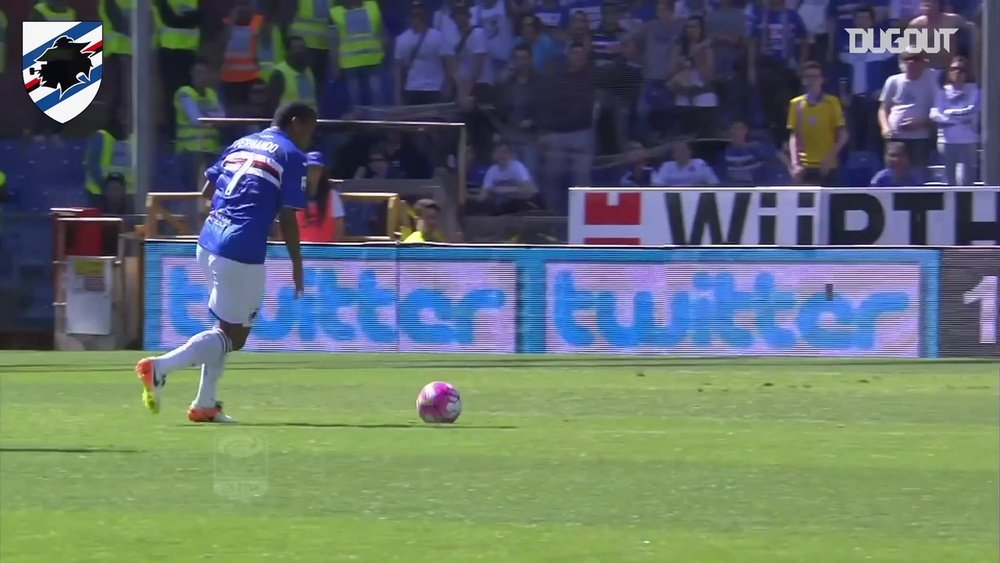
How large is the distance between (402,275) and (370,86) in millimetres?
4273

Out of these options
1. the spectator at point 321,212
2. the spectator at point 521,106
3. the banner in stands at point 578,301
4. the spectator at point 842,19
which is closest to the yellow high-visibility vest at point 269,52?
the spectator at point 521,106

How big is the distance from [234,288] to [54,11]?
11.1 meters

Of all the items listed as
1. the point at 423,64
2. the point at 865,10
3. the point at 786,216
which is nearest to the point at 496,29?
the point at 423,64

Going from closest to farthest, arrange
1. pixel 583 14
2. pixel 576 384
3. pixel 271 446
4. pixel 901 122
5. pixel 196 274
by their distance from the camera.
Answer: pixel 271 446 → pixel 576 384 → pixel 196 274 → pixel 901 122 → pixel 583 14

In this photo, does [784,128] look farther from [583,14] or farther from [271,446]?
[271,446]

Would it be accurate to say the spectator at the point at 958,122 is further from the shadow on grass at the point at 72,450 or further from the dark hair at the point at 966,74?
the shadow on grass at the point at 72,450

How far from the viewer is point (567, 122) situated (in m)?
18.9

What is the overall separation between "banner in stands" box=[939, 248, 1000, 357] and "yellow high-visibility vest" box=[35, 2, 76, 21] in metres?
10.1

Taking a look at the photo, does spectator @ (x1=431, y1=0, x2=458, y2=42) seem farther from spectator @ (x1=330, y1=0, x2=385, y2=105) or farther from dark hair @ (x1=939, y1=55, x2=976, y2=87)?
dark hair @ (x1=939, y1=55, x2=976, y2=87)

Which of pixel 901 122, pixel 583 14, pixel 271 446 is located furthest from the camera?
pixel 583 14

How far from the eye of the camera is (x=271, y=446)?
29.7 ft

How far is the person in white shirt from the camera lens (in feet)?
59.9

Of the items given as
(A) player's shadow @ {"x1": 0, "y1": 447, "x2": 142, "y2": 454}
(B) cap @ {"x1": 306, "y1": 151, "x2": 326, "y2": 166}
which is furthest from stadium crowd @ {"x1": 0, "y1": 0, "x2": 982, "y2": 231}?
(A) player's shadow @ {"x1": 0, "y1": 447, "x2": 142, "y2": 454}

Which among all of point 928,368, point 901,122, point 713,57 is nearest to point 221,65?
point 713,57
